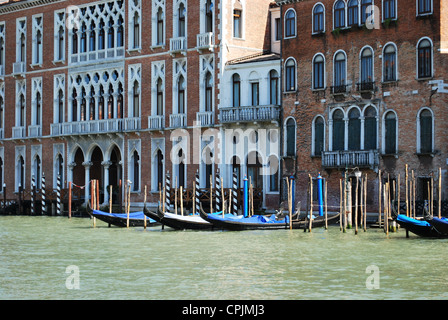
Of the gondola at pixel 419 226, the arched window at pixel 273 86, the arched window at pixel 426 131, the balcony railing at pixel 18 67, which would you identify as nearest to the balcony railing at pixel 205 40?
the arched window at pixel 273 86

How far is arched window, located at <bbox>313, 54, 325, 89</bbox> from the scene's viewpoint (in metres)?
25.0

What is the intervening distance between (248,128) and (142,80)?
5055 mm

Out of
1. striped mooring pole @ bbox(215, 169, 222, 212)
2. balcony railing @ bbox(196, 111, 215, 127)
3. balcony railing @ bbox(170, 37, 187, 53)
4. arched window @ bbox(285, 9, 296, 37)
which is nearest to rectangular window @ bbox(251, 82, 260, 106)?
balcony railing @ bbox(196, 111, 215, 127)

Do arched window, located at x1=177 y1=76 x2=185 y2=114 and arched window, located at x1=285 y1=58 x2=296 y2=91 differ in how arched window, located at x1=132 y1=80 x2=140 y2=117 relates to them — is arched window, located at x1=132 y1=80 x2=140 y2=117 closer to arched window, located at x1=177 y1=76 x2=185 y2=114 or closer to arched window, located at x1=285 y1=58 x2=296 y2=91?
arched window, located at x1=177 y1=76 x2=185 y2=114

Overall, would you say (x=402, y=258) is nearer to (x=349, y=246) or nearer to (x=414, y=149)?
(x=349, y=246)

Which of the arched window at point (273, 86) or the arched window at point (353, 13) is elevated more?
the arched window at point (353, 13)

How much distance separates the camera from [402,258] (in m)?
15.4

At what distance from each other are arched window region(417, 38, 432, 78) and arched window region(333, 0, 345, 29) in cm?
272

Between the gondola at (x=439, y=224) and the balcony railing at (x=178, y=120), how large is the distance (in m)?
11.5

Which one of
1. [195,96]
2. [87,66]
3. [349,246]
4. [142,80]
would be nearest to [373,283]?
[349,246]

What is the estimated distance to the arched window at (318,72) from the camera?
82.1 ft

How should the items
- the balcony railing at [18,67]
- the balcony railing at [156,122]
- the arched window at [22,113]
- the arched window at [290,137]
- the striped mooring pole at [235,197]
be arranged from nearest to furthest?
the arched window at [290,137] → the striped mooring pole at [235,197] → the balcony railing at [156,122] → the balcony railing at [18,67] → the arched window at [22,113]

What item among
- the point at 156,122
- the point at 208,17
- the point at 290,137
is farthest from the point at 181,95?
the point at 290,137

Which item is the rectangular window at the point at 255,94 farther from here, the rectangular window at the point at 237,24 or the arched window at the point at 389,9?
the arched window at the point at 389,9
